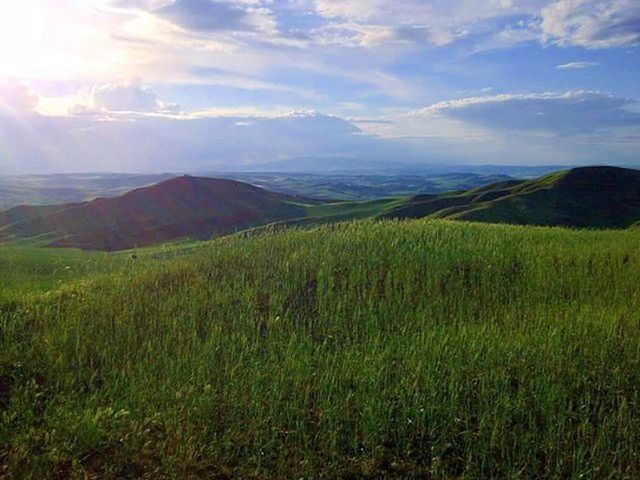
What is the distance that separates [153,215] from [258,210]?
12.4 metres

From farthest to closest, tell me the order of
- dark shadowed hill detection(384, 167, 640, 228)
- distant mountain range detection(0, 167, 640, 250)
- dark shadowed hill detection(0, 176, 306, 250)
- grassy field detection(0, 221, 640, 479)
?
dark shadowed hill detection(0, 176, 306, 250) → distant mountain range detection(0, 167, 640, 250) → dark shadowed hill detection(384, 167, 640, 228) → grassy field detection(0, 221, 640, 479)

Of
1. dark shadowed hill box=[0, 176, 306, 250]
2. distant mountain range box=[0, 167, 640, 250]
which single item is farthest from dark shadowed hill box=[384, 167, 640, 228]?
dark shadowed hill box=[0, 176, 306, 250]

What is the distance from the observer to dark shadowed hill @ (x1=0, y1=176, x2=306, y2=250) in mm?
56050

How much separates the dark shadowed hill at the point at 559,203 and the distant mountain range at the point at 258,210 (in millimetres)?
83

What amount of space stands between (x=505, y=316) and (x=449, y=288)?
4.27 feet

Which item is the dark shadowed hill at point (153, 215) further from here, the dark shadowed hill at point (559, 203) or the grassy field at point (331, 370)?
the grassy field at point (331, 370)

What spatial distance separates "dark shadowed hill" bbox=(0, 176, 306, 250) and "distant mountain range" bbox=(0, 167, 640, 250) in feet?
0.32

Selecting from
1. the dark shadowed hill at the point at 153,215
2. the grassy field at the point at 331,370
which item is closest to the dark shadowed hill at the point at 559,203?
the dark shadowed hill at the point at 153,215

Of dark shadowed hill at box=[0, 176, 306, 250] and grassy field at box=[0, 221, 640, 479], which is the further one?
dark shadowed hill at box=[0, 176, 306, 250]

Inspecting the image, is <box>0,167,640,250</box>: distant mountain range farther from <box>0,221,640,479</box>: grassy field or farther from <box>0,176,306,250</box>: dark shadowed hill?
<box>0,221,640,479</box>: grassy field

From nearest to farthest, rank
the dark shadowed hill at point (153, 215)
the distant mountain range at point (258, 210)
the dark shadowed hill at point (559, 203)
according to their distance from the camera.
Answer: the dark shadowed hill at point (559, 203) < the distant mountain range at point (258, 210) < the dark shadowed hill at point (153, 215)

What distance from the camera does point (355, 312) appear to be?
8.08 meters

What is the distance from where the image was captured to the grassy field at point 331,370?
16.0ft

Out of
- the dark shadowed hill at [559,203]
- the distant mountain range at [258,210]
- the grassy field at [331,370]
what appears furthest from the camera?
the distant mountain range at [258,210]
